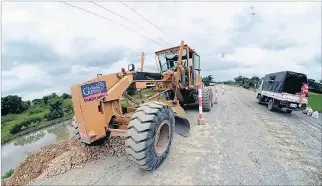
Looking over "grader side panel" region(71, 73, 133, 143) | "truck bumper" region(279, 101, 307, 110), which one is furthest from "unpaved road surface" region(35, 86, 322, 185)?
"truck bumper" region(279, 101, 307, 110)

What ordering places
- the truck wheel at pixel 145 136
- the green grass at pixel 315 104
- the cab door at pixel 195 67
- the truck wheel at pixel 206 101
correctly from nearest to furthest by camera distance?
1. the truck wheel at pixel 145 136
2. the cab door at pixel 195 67
3. the truck wheel at pixel 206 101
4. the green grass at pixel 315 104

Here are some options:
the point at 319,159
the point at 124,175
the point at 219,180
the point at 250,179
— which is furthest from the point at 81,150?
the point at 319,159

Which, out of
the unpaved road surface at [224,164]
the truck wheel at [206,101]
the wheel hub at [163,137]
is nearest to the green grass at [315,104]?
the truck wheel at [206,101]

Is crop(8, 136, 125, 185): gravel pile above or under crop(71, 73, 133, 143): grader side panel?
under

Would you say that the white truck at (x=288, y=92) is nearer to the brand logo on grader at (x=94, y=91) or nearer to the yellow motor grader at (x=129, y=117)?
the yellow motor grader at (x=129, y=117)

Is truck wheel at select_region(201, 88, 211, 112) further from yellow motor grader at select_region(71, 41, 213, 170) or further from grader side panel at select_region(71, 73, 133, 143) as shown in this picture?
grader side panel at select_region(71, 73, 133, 143)

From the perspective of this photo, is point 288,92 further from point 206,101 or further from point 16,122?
point 16,122

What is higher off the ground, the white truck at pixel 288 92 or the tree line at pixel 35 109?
the white truck at pixel 288 92

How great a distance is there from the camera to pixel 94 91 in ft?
12.2

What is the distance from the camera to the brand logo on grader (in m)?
3.60

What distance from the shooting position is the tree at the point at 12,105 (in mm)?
37219

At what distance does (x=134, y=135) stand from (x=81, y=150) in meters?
1.82

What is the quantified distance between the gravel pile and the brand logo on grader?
137 cm

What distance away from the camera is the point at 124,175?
11.8 feet
